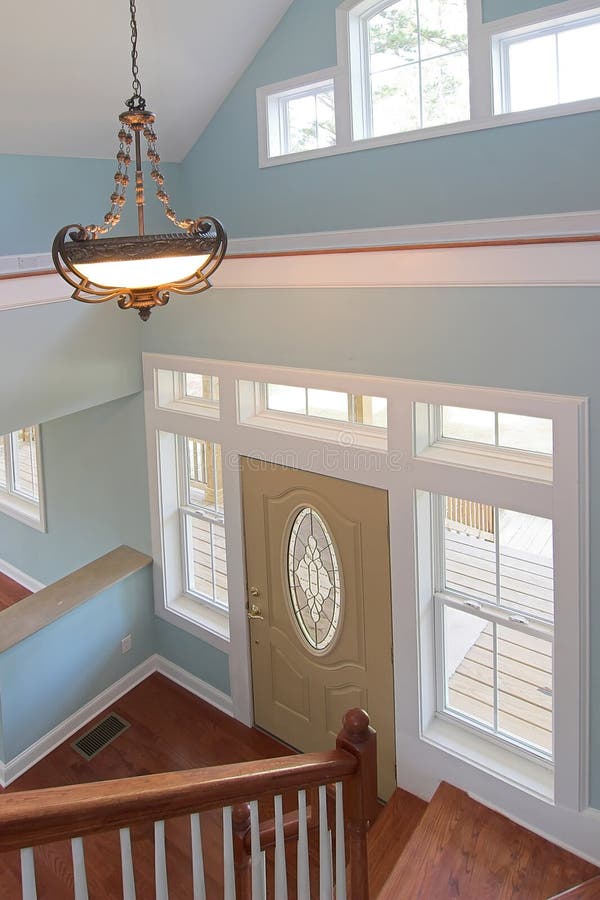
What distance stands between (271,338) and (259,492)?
91cm

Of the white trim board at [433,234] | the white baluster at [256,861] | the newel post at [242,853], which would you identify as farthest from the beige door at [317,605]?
the white baluster at [256,861]

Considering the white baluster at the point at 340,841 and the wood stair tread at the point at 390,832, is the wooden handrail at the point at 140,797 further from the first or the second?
the wood stair tread at the point at 390,832

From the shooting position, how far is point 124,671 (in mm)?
4844

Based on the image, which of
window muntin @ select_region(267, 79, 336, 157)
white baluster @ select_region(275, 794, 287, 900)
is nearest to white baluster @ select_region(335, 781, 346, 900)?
white baluster @ select_region(275, 794, 287, 900)

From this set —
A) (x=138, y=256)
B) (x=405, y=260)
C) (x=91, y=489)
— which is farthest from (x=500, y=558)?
(x=91, y=489)

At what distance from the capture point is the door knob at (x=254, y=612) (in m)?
4.25

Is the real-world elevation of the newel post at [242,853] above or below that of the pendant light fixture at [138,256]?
below

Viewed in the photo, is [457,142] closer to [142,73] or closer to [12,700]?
[142,73]

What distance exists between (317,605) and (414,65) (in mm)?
2851

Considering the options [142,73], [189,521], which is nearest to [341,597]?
[189,521]

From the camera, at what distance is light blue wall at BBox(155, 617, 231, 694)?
4602 millimetres

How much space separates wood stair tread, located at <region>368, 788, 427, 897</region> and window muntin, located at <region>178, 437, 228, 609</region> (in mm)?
1667

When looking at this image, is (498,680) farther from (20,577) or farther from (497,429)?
(20,577)

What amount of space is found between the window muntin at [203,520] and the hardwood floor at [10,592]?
2.15 m
